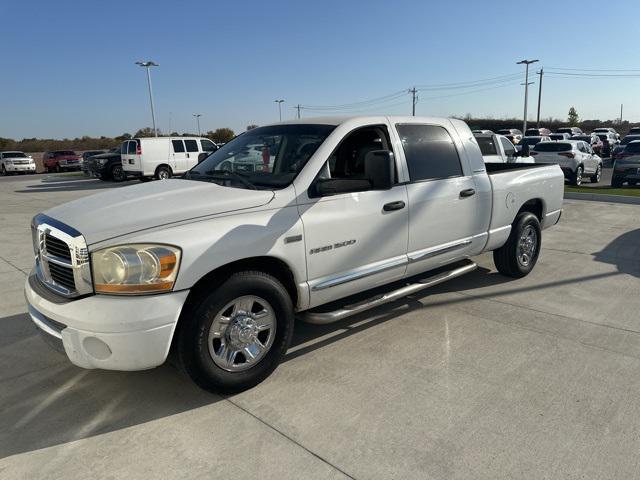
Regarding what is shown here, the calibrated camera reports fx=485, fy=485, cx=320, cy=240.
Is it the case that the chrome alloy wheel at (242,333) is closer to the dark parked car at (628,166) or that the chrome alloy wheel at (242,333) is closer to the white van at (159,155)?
the dark parked car at (628,166)

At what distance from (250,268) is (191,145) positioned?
62.0ft

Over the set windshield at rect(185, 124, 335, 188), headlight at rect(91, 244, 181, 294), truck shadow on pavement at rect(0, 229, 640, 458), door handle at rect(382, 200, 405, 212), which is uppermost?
windshield at rect(185, 124, 335, 188)

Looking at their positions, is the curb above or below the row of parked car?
below

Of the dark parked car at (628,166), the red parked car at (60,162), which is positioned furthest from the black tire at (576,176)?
the red parked car at (60,162)

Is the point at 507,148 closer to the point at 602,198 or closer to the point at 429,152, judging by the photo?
the point at 602,198

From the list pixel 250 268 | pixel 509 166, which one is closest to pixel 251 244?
pixel 250 268

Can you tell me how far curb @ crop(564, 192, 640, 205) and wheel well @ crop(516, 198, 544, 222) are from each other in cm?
724

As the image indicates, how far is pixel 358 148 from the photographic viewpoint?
4.17 metres

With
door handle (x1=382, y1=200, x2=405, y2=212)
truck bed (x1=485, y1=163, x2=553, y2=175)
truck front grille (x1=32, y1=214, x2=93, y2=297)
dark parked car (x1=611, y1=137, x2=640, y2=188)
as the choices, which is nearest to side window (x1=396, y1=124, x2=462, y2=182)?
door handle (x1=382, y1=200, x2=405, y2=212)

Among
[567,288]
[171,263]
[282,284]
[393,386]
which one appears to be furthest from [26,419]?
[567,288]

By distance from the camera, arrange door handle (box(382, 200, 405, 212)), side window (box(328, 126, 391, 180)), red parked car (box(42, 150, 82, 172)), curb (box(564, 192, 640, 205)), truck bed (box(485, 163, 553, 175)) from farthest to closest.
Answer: red parked car (box(42, 150, 82, 172))
curb (box(564, 192, 640, 205))
truck bed (box(485, 163, 553, 175))
side window (box(328, 126, 391, 180))
door handle (box(382, 200, 405, 212))

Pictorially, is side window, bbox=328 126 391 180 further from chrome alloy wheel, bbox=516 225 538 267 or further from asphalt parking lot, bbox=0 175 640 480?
chrome alloy wheel, bbox=516 225 538 267

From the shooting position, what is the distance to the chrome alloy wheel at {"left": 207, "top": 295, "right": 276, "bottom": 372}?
315 cm

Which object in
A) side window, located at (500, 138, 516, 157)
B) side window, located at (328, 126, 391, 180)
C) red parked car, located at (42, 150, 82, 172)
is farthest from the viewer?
red parked car, located at (42, 150, 82, 172)
